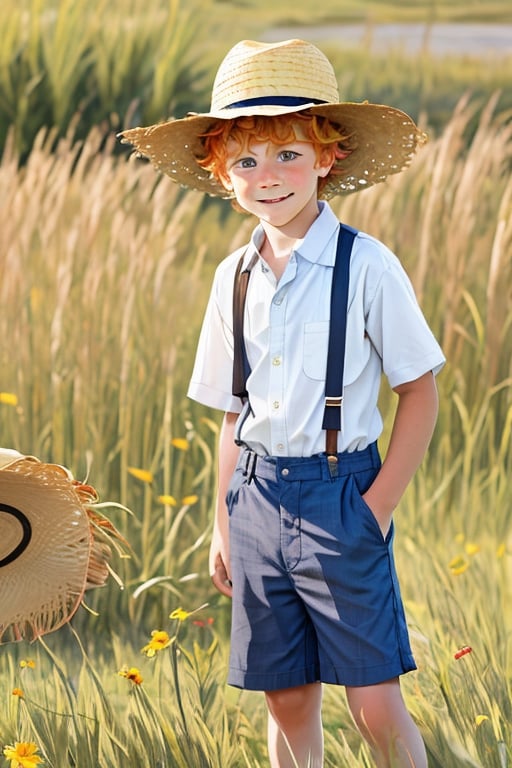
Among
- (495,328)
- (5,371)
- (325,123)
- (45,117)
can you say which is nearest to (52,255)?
(5,371)

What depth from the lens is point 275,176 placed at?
2.25 m

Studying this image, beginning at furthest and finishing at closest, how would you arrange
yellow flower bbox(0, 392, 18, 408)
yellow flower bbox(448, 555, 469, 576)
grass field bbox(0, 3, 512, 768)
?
yellow flower bbox(0, 392, 18, 408), yellow flower bbox(448, 555, 469, 576), grass field bbox(0, 3, 512, 768)

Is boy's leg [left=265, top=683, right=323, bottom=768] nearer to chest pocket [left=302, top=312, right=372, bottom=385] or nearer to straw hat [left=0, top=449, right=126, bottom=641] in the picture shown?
straw hat [left=0, top=449, right=126, bottom=641]

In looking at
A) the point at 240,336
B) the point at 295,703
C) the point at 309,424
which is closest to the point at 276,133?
the point at 240,336

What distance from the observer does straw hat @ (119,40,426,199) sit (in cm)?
228

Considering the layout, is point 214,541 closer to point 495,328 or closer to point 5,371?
point 5,371

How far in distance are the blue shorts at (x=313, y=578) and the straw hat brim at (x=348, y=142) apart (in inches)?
23.7

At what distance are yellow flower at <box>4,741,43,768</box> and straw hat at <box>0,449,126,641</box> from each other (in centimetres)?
28

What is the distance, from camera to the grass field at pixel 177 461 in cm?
269

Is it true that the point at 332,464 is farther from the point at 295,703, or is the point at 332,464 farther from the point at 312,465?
the point at 295,703

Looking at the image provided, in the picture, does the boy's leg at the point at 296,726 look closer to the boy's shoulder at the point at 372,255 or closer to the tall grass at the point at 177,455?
the tall grass at the point at 177,455

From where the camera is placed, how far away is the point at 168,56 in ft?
21.4

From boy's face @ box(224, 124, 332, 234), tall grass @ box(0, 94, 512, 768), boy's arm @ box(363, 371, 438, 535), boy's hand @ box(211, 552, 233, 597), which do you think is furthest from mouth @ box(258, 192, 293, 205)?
tall grass @ box(0, 94, 512, 768)

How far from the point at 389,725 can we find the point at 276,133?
43.6 inches
